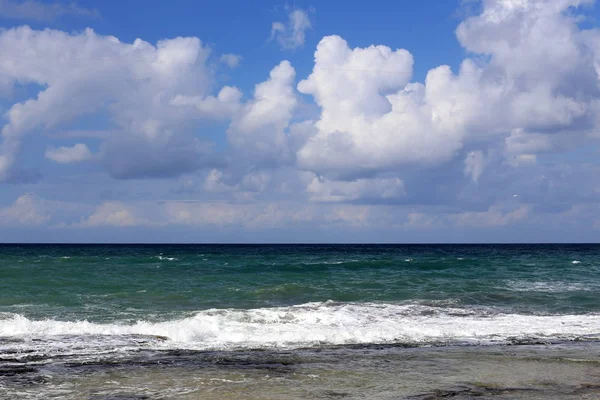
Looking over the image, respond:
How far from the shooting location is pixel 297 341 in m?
16.0

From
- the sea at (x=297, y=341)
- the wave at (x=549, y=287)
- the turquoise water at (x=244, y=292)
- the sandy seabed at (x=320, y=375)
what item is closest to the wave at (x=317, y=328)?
the sea at (x=297, y=341)

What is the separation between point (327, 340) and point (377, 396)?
622 cm

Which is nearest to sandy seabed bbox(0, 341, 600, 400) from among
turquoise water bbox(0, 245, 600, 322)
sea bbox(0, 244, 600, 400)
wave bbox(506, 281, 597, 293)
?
sea bbox(0, 244, 600, 400)

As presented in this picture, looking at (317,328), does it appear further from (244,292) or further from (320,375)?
(244,292)

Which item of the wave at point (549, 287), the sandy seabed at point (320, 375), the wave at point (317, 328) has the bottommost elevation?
the wave at point (317, 328)

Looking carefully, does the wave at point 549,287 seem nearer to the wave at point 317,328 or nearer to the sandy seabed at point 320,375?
the wave at point 317,328

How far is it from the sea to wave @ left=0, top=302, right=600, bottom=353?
0.19 ft

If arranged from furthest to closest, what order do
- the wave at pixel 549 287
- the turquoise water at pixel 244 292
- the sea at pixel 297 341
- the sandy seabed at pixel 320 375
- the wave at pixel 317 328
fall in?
the wave at pixel 549 287 → the turquoise water at pixel 244 292 → the wave at pixel 317 328 → the sea at pixel 297 341 → the sandy seabed at pixel 320 375

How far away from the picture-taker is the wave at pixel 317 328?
635 inches

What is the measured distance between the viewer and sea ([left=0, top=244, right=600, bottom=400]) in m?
10.6

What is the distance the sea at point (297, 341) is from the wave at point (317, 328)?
0.06m

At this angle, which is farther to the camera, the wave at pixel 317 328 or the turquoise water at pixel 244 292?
the turquoise water at pixel 244 292

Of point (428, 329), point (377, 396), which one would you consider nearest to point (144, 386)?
point (377, 396)

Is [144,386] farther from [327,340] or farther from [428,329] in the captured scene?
[428,329]
